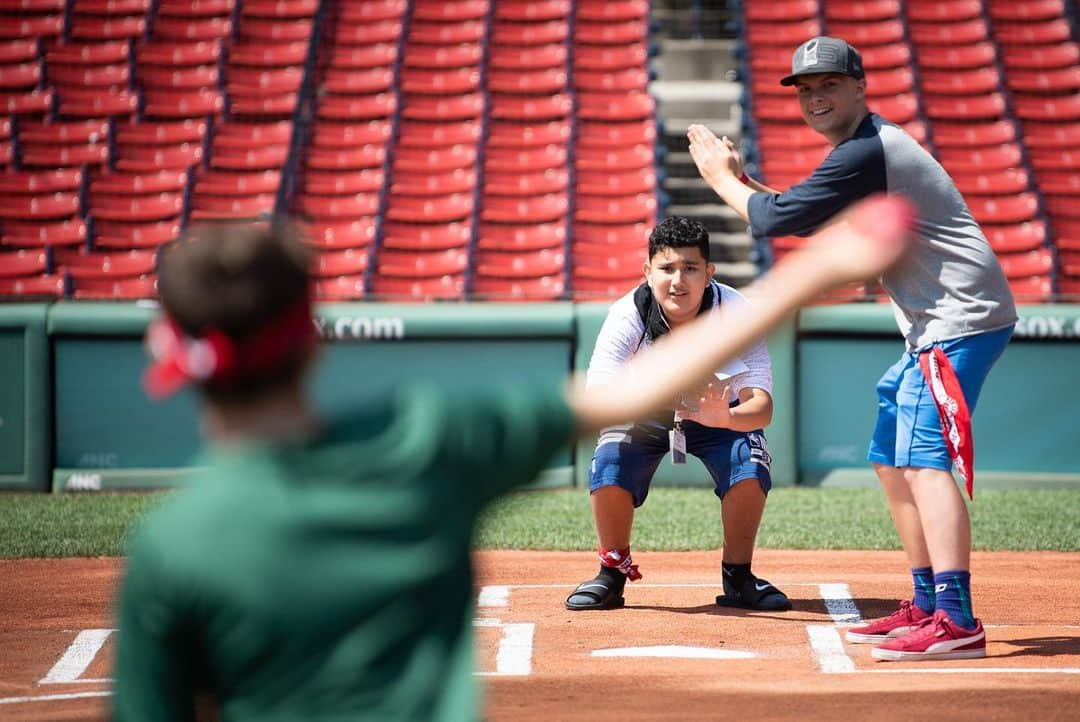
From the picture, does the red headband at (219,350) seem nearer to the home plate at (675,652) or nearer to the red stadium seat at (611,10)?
the home plate at (675,652)

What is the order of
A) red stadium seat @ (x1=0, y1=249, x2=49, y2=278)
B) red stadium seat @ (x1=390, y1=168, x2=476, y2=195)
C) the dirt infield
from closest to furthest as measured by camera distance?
the dirt infield, red stadium seat @ (x1=0, y1=249, x2=49, y2=278), red stadium seat @ (x1=390, y1=168, x2=476, y2=195)

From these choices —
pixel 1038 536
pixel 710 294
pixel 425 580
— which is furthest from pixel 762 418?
pixel 425 580

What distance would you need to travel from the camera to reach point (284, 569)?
5.25 feet

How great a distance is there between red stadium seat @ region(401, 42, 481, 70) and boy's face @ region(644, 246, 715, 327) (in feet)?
30.3

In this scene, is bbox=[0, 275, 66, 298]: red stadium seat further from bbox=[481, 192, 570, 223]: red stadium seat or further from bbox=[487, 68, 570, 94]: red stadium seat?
bbox=[487, 68, 570, 94]: red stadium seat

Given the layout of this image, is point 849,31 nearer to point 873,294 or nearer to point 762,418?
point 873,294

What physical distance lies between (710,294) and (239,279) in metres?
4.20

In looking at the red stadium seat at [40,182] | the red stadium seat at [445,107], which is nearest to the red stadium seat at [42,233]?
the red stadium seat at [40,182]

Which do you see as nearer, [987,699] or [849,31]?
[987,699]

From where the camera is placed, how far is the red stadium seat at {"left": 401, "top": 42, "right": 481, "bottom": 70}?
47.3 feet

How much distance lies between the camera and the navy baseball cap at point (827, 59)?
14.9ft

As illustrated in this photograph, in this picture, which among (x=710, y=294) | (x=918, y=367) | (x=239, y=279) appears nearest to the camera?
(x=239, y=279)

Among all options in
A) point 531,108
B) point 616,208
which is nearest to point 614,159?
point 616,208

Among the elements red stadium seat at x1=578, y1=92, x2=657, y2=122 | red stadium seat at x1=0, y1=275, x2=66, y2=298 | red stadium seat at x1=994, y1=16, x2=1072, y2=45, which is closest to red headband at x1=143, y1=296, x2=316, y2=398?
red stadium seat at x1=0, y1=275, x2=66, y2=298
